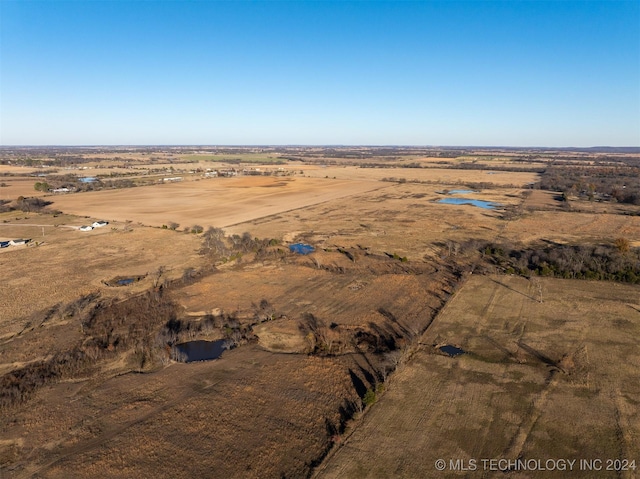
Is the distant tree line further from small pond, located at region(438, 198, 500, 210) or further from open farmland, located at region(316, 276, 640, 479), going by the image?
open farmland, located at region(316, 276, 640, 479)

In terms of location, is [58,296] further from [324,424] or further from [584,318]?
[584,318]

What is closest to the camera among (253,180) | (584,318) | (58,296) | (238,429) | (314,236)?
(238,429)

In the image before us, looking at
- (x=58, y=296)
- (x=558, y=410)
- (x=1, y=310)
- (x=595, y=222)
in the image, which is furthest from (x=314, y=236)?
(x=595, y=222)

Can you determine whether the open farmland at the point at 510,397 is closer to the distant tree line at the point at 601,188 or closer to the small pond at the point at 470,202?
the small pond at the point at 470,202

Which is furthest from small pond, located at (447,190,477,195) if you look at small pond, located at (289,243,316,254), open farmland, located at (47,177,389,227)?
small pond, located at (289,243,316,254)

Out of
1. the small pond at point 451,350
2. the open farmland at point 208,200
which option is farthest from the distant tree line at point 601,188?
the small pond at point 451,350

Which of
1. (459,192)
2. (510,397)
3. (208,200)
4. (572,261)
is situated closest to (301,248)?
(572,261)
